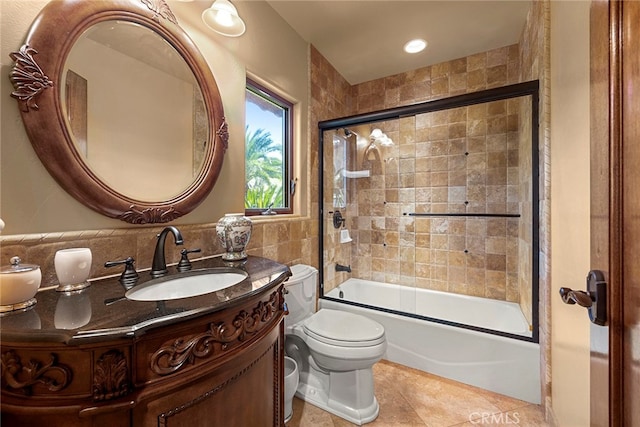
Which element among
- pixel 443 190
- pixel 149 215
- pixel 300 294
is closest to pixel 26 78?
pixel 149 215

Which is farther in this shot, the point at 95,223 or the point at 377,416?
the point at 377,416

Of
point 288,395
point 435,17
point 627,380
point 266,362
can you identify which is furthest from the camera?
point 435,17

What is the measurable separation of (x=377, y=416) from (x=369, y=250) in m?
1.65

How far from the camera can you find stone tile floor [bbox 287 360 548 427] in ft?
4.70

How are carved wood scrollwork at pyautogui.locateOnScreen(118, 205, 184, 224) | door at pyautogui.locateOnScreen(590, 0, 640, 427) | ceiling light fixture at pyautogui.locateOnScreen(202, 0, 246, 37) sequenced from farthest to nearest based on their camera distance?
ceiling light fixture at pyautogui.locateOnScreen(202, 0, 246, 37) < carved wood scrollwork at pyautogui.locateOnScreen(118, 205, 184, 224) < door at pyautogui.locateOnScreen(590, 0, 640, 427)

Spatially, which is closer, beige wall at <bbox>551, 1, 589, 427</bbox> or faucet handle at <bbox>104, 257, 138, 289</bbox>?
faucet handle at <bbox>104, 257, 138, 289</bbox>

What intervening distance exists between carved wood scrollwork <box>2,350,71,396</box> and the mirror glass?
0.63m

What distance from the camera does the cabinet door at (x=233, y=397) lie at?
2.07 feet

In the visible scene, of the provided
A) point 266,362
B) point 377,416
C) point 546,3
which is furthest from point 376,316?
point 546,3

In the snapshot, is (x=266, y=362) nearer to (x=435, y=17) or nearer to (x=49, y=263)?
(x=49, y=263)

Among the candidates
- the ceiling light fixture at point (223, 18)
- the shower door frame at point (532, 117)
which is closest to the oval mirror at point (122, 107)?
the ceiling light fixture at point (223, 18)

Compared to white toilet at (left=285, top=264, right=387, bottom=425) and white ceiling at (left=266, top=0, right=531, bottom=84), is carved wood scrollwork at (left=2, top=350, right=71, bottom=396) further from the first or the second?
white ceiling at (left=266, top=0, right=531, bottom=84)

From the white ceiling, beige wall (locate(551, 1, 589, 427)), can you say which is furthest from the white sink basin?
the white ceiling

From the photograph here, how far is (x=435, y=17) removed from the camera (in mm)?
1907
